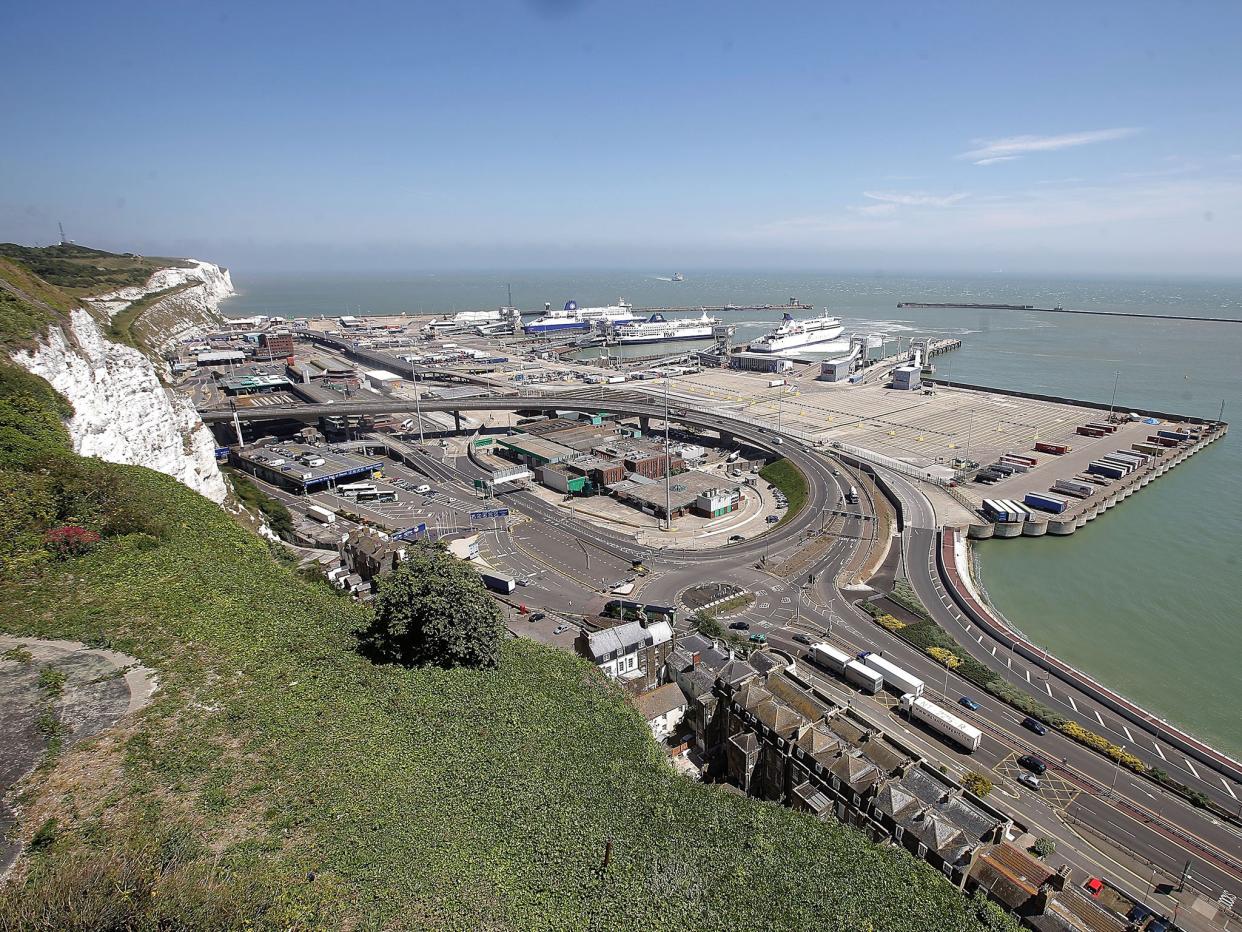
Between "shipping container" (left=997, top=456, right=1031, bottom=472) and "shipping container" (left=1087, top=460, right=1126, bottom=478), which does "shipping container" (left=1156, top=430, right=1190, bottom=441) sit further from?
"shipping container" (left=997, top=456, right=1031, bottom=472)

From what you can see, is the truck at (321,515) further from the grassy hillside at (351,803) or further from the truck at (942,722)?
the truck at (942,722)

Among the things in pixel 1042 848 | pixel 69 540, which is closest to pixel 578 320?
pixel 69 540

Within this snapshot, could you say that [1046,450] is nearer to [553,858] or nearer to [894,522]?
[894,522]

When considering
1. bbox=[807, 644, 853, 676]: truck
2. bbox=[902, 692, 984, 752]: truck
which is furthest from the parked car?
bbox=[807, 644, 853, 676]: truck

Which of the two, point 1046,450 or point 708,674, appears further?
point 1046,450

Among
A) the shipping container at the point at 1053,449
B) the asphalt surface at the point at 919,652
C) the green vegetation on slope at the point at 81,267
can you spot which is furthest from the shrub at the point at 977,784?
the green vegetation on slope at the point at 81,267

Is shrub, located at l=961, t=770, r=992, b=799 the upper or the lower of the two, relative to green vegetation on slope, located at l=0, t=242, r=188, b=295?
lower

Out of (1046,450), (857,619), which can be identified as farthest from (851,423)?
(857,619)
